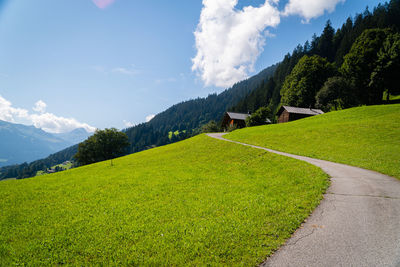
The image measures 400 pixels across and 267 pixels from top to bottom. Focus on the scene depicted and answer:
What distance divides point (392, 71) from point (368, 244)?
6397 centimetres

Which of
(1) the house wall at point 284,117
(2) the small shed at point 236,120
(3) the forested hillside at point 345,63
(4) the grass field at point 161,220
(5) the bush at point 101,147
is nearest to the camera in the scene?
(4) the grass field at point 161,220

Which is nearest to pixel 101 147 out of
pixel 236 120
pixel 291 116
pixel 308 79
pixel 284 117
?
pixel 236 120

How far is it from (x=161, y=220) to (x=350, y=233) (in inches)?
268

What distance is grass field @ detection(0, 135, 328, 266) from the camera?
502 centimetres

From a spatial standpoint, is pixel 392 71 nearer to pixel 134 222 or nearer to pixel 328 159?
pixel 328 159

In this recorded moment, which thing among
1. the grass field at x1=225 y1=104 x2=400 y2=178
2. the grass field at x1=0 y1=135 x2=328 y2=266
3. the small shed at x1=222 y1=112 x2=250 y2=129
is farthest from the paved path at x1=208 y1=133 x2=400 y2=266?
the small shed at x1=222 y1=112 x2=250 y2=129

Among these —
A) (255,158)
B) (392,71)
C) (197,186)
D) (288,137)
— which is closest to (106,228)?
(197,186)

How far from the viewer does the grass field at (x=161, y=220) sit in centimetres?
502

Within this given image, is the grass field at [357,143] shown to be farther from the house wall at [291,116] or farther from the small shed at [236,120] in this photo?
the small shed at [236,120]

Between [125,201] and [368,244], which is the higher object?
[125,201]

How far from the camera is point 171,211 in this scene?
775cm

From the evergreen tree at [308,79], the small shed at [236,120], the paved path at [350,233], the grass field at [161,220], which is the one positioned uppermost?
the evergreen tree at [308,79]

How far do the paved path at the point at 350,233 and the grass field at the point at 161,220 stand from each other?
396mm

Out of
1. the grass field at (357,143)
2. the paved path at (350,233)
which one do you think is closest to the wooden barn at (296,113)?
the grass field at (357,143)
